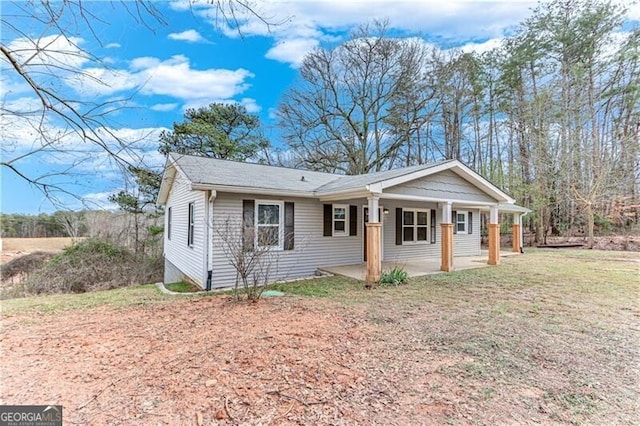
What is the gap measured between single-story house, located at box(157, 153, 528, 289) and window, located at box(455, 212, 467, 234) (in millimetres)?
1756

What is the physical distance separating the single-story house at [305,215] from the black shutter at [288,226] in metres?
0.03

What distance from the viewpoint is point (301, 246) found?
9.01 metres

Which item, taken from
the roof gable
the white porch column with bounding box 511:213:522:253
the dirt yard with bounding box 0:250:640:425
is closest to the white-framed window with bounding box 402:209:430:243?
the roof gable

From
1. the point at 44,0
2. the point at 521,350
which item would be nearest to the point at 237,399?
the point at 521,350

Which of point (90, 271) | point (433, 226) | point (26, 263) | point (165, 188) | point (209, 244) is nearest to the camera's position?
point (209, 244)

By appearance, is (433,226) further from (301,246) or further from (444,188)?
(301,246)

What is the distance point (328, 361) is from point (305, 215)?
19.8ft

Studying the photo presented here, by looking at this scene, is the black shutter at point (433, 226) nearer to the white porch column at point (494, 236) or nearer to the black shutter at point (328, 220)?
the white porch column at point (494, 236)

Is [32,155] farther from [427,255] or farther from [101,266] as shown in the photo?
[427,255]

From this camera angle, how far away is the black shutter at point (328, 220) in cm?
946

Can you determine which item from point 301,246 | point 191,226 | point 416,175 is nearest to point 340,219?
point 301,246

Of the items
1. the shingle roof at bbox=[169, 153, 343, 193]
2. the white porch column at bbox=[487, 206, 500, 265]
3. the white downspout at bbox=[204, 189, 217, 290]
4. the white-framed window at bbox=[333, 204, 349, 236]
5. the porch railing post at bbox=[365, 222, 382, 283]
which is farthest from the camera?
the white porch column at bbox=[487, 206, 500, 265]

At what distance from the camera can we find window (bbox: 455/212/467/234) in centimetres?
1363

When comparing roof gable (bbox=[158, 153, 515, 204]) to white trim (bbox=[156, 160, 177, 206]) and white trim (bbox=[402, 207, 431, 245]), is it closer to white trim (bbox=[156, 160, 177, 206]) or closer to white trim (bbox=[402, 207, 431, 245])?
white trim (bbox=[156, 160, 177, 206])
